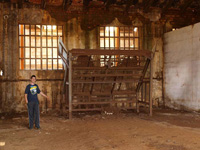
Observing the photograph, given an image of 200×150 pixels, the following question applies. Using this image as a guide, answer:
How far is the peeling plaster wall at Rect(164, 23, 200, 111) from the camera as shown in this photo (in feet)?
32.4

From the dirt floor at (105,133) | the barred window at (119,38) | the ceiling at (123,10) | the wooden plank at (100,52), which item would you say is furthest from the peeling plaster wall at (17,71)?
the wooden plank at (100,52)

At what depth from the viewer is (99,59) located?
426 inches

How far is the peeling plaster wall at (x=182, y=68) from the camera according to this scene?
9.87 m

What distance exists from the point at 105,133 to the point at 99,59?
16.3 ft

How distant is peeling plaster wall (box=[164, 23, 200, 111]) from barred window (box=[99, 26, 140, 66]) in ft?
5.44

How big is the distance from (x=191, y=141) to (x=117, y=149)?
1.99 m

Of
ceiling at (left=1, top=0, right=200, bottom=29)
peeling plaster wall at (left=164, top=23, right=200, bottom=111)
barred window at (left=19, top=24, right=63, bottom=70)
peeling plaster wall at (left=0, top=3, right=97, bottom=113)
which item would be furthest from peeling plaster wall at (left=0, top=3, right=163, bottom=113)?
peeling plaster wall at (left=164, top=23, right=200, bottom=111)

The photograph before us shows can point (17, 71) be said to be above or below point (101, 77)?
above

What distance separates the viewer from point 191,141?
221 inches

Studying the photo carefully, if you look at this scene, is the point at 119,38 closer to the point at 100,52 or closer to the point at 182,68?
the point at 100,52

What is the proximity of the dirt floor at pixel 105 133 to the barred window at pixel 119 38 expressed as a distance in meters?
3.82

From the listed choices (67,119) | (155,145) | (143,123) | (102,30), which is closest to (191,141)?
(155,145)

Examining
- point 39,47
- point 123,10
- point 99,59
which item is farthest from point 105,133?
point 123,10

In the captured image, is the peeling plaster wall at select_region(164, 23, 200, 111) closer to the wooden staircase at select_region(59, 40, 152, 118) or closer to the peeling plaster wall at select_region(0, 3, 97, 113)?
the wooden staircase at select_region(59, 40, 152, 118)
